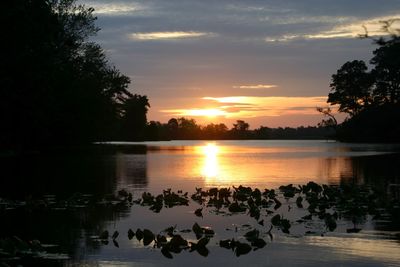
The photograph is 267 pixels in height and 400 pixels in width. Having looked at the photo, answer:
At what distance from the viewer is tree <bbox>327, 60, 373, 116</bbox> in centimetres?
13625

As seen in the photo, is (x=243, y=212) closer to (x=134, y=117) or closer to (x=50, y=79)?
(x=50, y=79)

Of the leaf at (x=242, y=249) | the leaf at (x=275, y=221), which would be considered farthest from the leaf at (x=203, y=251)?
the leaf at (x=275, y=221)

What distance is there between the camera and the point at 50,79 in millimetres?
46781

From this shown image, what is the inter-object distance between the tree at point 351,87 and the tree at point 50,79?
187ft

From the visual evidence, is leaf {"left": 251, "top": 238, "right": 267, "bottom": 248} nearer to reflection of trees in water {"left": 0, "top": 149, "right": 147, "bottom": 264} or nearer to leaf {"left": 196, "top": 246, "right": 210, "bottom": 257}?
leaf {"left": 196, "top": 246, "right": 210, "bottom": 257}

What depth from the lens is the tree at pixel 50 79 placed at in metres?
37.4

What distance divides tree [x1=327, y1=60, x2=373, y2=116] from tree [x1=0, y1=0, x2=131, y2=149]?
5702 cm

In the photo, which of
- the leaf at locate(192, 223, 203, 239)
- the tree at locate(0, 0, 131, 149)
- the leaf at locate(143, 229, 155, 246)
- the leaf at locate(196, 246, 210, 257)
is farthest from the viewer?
the tree at locate(0, 0, 131, 149)

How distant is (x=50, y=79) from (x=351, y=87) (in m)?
104

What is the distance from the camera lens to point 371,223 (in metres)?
20.0

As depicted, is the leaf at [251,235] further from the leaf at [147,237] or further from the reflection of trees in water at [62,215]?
the reflection of trees in water at [62,215]

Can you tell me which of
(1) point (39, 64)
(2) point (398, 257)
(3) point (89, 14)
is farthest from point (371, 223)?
(3) point (89, 14)

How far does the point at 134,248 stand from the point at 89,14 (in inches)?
2461

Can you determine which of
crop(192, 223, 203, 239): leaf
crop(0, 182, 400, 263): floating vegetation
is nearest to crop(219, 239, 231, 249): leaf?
crop(0, 182, 400, 263): floating vegetation
